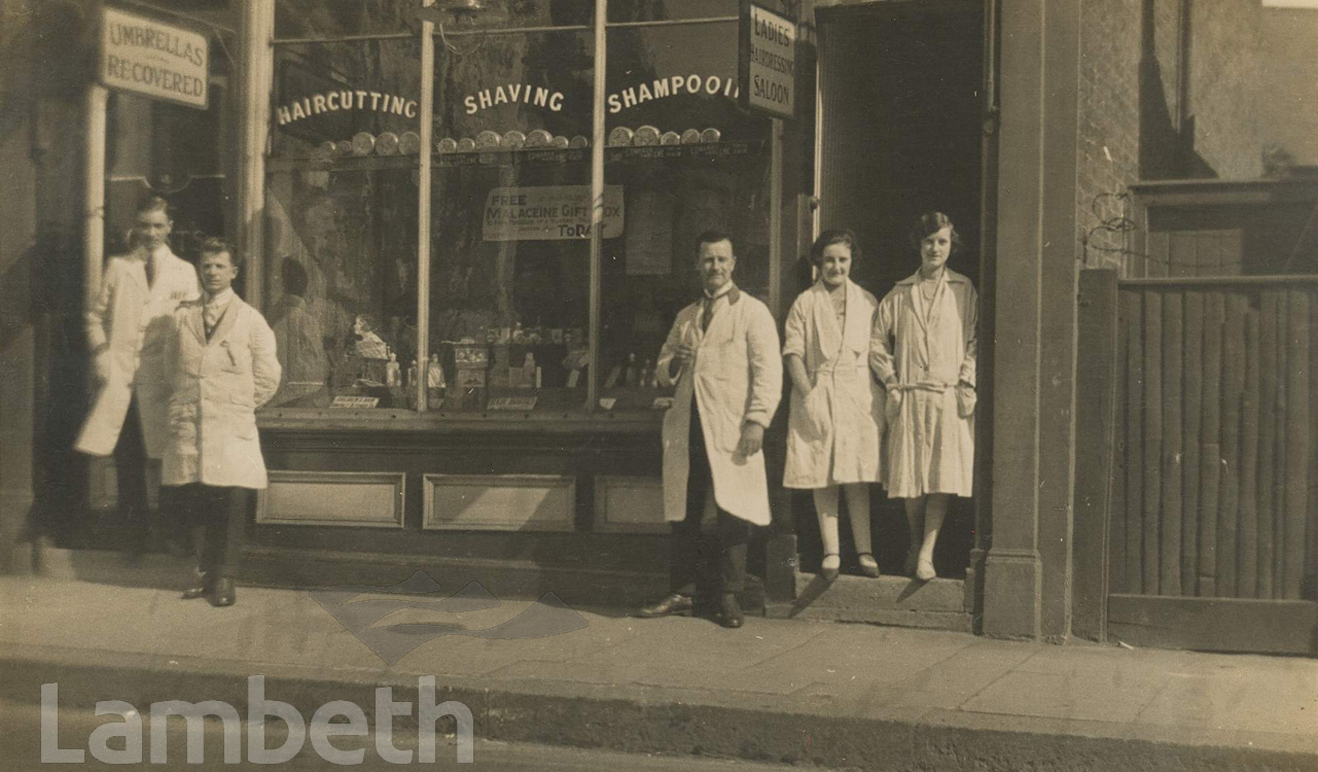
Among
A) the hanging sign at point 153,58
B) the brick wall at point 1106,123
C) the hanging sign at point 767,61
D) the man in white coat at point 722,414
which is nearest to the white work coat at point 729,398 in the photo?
the man in white coat at point 722,414

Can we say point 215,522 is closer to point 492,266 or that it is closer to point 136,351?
point 136,351

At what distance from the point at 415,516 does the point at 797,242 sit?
3.12 m

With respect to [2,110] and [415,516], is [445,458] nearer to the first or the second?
[415,516]

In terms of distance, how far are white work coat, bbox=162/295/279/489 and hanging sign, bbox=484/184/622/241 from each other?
1675mm

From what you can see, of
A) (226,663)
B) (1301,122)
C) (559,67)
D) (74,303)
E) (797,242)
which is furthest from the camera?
(1301,122)

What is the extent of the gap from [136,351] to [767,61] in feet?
15.4

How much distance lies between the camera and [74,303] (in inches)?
380

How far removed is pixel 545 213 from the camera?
8.98m

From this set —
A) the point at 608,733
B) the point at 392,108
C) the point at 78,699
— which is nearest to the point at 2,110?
the point at 392,108

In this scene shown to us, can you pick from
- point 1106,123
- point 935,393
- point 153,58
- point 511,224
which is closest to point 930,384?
point 935,393

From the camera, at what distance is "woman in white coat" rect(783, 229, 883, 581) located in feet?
25.9

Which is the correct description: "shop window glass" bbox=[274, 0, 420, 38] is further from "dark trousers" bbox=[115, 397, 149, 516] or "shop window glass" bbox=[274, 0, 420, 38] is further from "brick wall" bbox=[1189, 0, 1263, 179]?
"brick wall" bbox=[1189, 0, 1263, 179]

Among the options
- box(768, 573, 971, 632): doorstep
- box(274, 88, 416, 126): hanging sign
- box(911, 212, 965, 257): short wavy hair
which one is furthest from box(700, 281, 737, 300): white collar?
box(274, 88, 416, 126): hanging sign

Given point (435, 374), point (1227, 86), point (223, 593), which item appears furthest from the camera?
point (1227, 86)
